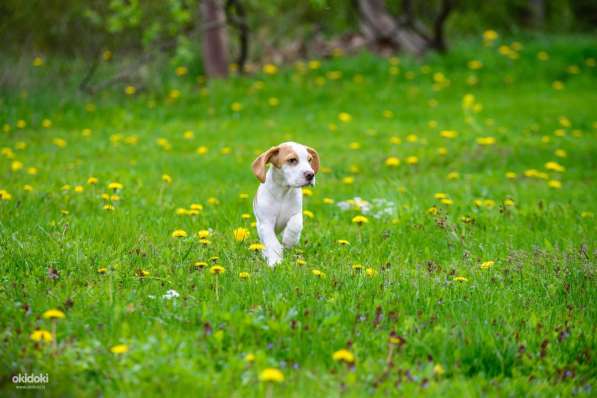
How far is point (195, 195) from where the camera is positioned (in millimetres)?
6410

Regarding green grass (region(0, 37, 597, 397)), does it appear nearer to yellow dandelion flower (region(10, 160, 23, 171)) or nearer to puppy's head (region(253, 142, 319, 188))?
yellow dandelion flower (region(10, 160, 23, 171))

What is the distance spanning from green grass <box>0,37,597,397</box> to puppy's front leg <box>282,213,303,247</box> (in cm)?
11

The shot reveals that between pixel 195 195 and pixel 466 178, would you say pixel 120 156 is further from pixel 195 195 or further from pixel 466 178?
pixel 466 178

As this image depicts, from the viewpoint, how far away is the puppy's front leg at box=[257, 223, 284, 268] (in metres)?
4.41

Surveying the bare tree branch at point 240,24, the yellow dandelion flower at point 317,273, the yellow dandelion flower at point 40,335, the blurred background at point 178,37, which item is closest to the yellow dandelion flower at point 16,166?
the yellow dandelion flower at point 317,273

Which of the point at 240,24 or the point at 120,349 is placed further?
the point at 240,24

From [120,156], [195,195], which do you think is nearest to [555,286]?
[195,195]

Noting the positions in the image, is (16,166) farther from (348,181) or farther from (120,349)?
(120,349)

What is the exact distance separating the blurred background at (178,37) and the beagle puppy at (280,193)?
7.30m

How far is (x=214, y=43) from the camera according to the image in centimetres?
1381

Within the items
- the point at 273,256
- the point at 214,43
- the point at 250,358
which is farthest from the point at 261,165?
the point at 214,43

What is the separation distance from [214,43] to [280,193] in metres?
9.80

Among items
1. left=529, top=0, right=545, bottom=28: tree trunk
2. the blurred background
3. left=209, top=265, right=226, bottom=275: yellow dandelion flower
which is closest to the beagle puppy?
left=209, top=265, right=226, bottom=275: yellow dandelion flower

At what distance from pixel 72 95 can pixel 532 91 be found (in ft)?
28.8
